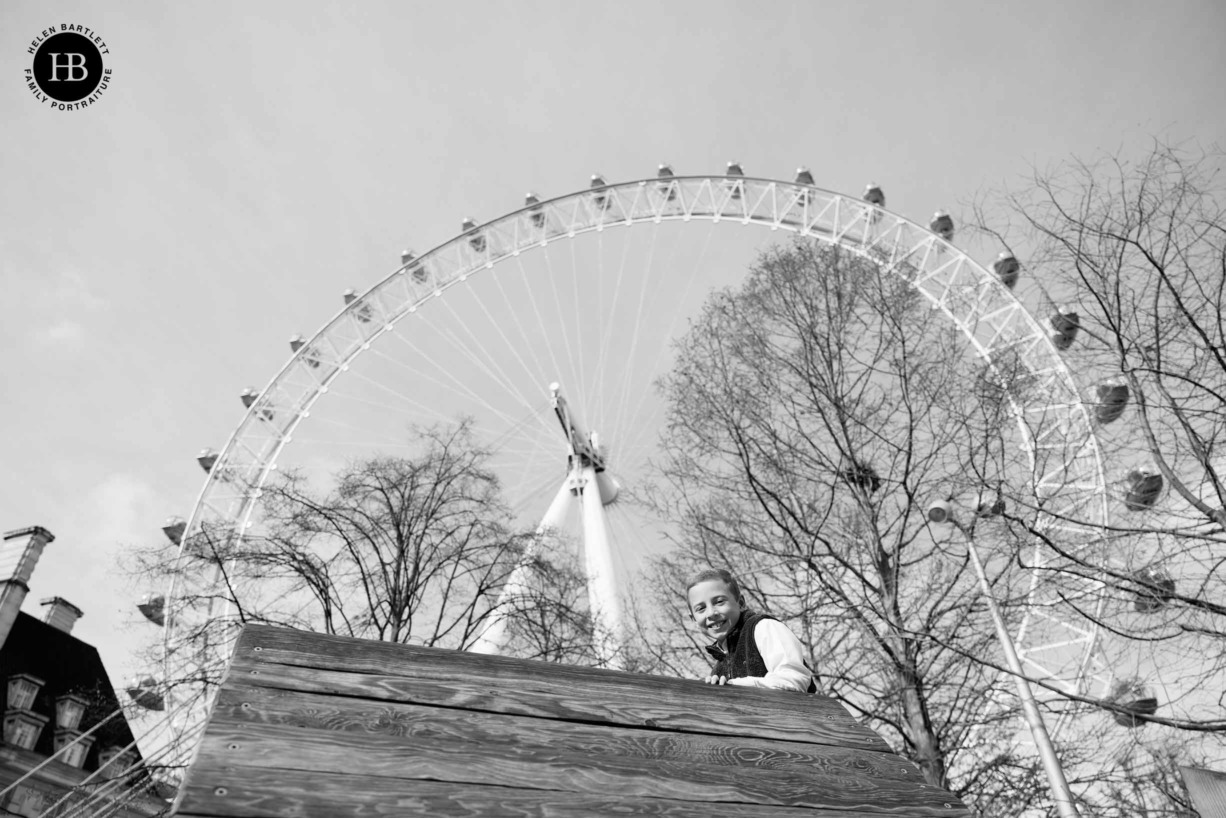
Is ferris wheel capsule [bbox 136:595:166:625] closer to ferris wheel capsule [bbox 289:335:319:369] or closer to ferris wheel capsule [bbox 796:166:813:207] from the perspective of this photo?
ferris wheel capsule [bbox 289:335:319:369]

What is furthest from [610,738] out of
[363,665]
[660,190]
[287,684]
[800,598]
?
[660,190]

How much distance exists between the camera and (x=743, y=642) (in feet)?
10.1

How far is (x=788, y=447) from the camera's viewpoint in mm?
9086

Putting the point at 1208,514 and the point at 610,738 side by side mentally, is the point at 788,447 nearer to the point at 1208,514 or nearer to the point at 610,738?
the point at 1208,514

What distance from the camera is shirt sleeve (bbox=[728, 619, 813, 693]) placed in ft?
8.66

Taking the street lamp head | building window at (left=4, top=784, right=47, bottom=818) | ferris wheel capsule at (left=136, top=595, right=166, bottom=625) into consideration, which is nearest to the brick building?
building window at (left=4, top=784, right=47, bottom=818)

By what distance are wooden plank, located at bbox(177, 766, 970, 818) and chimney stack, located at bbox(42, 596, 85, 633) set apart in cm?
3390

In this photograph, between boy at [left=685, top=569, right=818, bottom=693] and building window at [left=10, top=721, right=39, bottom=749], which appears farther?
building window at [left=10, top=721, right=39, bottom=749]

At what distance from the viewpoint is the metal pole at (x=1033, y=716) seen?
6.52 meters

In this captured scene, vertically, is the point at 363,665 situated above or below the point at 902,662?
below

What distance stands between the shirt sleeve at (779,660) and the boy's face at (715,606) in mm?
197

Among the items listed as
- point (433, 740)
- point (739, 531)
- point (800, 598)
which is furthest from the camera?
point (739, 531)

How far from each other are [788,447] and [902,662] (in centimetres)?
258

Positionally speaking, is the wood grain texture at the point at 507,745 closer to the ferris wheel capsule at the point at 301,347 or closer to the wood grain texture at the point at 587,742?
the wood grain texture at the point at 587,742
